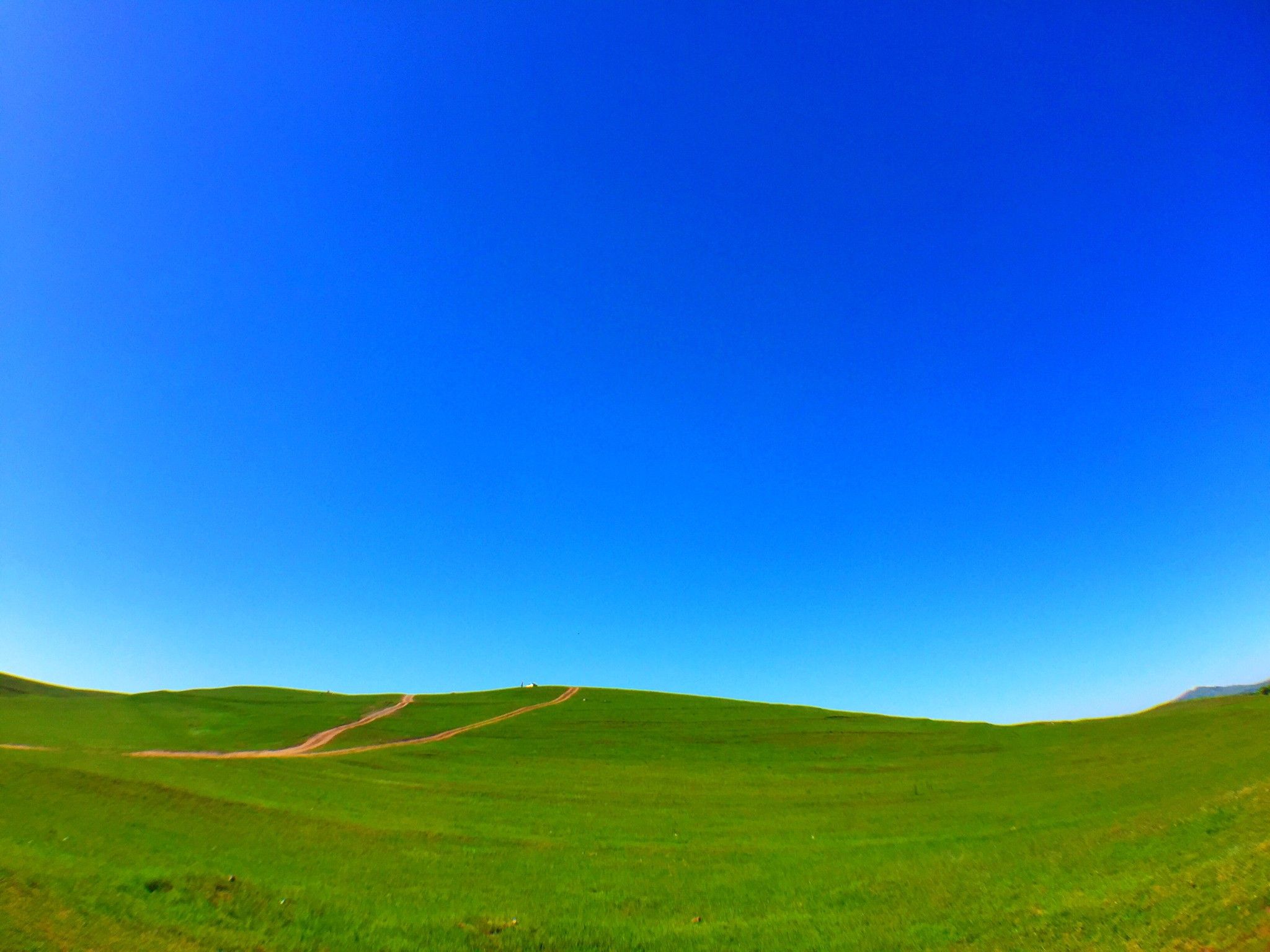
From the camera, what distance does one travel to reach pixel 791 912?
15680 mm

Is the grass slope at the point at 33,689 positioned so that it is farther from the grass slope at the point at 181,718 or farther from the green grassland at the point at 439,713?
the green grassland at the point at 439,713

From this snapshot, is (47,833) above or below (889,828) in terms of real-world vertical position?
above

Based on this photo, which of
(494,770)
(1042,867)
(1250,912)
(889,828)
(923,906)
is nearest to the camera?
(1250,912)

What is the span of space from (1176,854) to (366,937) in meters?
20.6

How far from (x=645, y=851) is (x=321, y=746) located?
121ft

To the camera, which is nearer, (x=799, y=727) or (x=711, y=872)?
(x=711, y=872)

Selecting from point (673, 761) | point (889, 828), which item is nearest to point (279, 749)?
point (673, 761)

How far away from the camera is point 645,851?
22469 millimetres

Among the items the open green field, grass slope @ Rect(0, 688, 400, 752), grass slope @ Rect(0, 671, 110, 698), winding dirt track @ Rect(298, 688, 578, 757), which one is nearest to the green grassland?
winding dirt track @ Rect(298, 688, 578, 757)

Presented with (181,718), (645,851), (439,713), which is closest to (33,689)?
(181,718)

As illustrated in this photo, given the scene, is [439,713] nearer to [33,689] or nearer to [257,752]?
[257,752]

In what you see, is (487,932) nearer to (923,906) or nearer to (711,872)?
(711,872)

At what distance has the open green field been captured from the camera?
1242 cm

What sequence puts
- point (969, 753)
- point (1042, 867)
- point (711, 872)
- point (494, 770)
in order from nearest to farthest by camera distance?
point (1042, 867) → point (711, 872) → point (494, 770) → point (969, 753)
